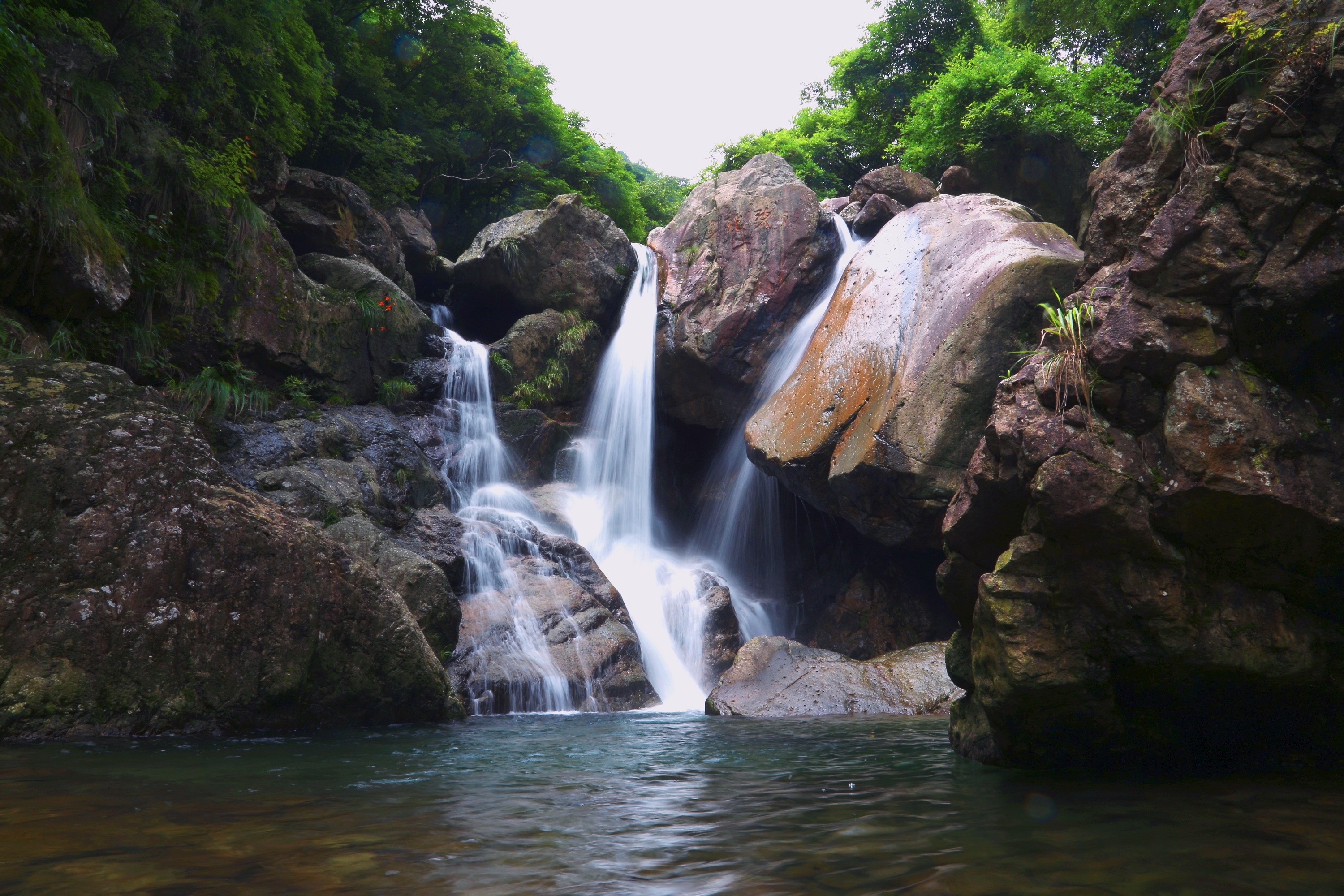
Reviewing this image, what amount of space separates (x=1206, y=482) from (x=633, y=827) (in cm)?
304

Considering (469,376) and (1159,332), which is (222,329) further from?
(1159,332)

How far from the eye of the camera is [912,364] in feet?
31.8

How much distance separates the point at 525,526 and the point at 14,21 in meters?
7.85

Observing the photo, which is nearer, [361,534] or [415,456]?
[361,534]

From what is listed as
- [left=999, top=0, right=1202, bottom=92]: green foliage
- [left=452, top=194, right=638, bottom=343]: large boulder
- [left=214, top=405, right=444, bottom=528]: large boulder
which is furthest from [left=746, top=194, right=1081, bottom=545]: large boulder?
[left=999, top=0, right=1202, bottom=92]: green foliage

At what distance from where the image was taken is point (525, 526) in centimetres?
1141

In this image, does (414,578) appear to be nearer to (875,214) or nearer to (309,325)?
(309,325)

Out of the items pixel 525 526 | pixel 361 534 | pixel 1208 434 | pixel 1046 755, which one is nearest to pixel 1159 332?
pixel 1208 434

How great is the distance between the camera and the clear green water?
235 cm

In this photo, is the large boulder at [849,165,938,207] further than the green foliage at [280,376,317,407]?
Yes

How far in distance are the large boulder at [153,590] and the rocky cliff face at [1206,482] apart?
5235 mm

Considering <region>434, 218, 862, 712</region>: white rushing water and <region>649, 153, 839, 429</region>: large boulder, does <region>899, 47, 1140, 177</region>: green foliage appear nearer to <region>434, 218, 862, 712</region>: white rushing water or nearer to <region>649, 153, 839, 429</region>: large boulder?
<region>649, 153, 839, 429</region>: large boulder

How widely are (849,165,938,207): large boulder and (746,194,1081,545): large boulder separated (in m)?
2.76

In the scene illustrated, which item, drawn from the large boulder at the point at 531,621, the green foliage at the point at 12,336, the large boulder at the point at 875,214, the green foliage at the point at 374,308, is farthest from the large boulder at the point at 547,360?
the green foliage at the point at 12,336
